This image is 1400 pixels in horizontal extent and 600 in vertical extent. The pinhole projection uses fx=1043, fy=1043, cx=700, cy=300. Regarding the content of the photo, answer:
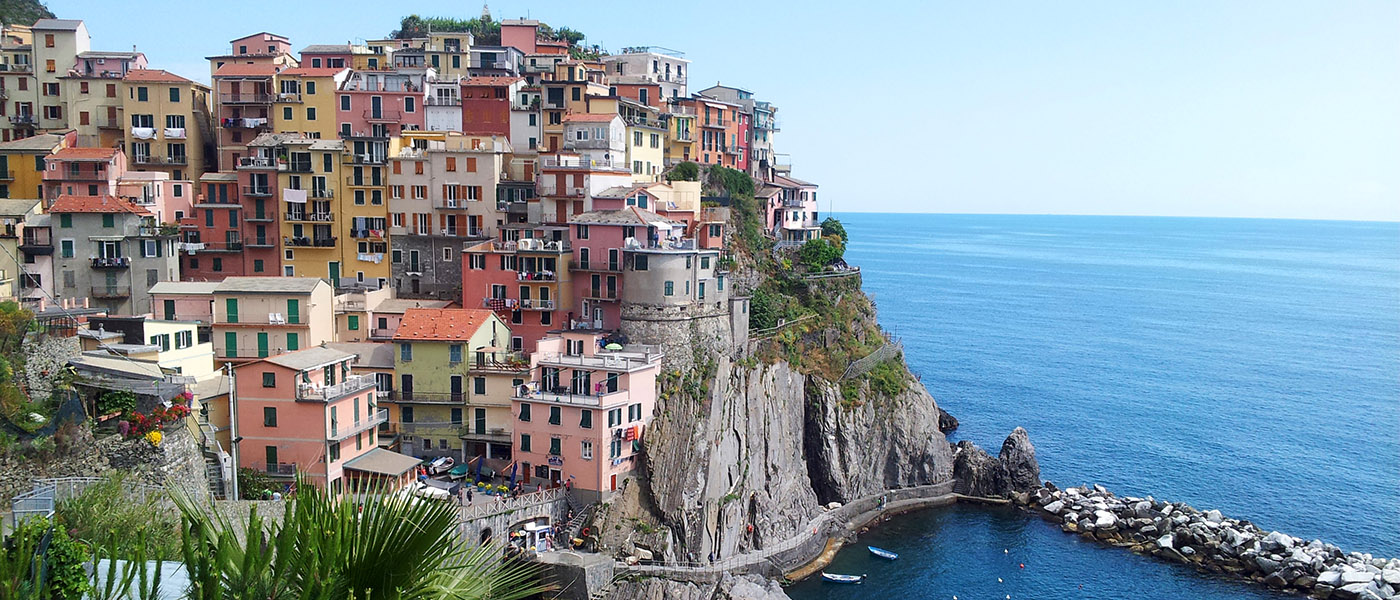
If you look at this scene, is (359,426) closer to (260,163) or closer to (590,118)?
(260,163)

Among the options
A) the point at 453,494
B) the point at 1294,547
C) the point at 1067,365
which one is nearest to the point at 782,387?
the point at 453,494

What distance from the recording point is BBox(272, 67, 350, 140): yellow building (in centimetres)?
6100

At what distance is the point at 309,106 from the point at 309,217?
865 centimetres

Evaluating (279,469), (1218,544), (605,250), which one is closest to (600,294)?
(605,250)

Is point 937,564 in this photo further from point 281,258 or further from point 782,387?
point 281,258

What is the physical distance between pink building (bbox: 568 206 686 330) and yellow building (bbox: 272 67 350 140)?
19.8 metres

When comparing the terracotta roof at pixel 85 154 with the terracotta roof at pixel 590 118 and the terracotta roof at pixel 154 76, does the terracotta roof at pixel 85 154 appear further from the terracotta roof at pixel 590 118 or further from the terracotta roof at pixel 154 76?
the terracotta roof at pixel 590 118

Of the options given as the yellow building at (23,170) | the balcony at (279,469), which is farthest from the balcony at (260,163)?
the balcony at (279,469)

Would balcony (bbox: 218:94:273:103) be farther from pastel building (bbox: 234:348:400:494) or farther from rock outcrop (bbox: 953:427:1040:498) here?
rock outcrop (bbox: 953:427:1040:498)

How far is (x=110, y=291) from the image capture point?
1934 inches

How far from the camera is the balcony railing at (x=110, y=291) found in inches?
1924

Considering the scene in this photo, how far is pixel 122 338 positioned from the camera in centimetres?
3859

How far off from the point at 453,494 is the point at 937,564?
84.0ft

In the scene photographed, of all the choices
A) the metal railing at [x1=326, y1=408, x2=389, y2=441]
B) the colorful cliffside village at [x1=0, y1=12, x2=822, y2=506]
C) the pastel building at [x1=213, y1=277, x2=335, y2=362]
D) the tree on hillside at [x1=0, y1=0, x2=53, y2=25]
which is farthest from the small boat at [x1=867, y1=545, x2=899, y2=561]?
the tree on hillside at [x1=0, y1=0, x2=53, y2=25]
